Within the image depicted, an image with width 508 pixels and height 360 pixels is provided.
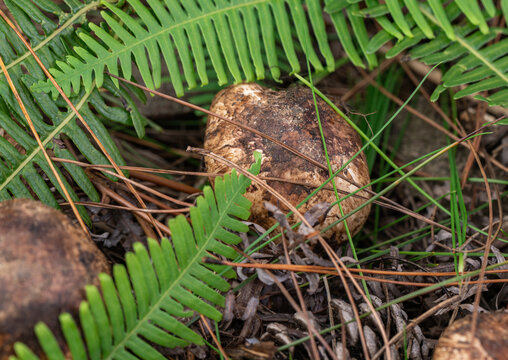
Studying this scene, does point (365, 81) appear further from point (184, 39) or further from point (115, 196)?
point (115, 196)

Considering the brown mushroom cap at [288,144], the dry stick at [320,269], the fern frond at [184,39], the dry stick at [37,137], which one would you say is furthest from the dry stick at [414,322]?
the dry stick at [37,137]

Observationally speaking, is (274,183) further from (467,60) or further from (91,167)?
(467,60)

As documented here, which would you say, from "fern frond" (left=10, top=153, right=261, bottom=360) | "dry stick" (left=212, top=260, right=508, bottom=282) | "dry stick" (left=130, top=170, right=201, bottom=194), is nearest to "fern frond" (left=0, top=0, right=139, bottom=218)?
"dry stick" (left=130, top=170, right=201, bottom=194)

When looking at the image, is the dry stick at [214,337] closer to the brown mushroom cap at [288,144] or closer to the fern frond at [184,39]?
the brown mushroom cap at [288,144]

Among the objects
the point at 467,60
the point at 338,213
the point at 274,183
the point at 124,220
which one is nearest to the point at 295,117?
the point at 274,183

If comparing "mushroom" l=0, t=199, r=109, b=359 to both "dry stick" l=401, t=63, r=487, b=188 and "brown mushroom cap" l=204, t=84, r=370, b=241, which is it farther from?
"dry stick" l=401, t=63, r=487, b=188

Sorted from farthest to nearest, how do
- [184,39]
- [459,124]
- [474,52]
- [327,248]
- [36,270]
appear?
1. [459,124]
2. [184,39]
3. [474,52]
4. [327,248]
5. [36,270]

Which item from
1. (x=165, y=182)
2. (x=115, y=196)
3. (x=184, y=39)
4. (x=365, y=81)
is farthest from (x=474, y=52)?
(x=115, y=196)
